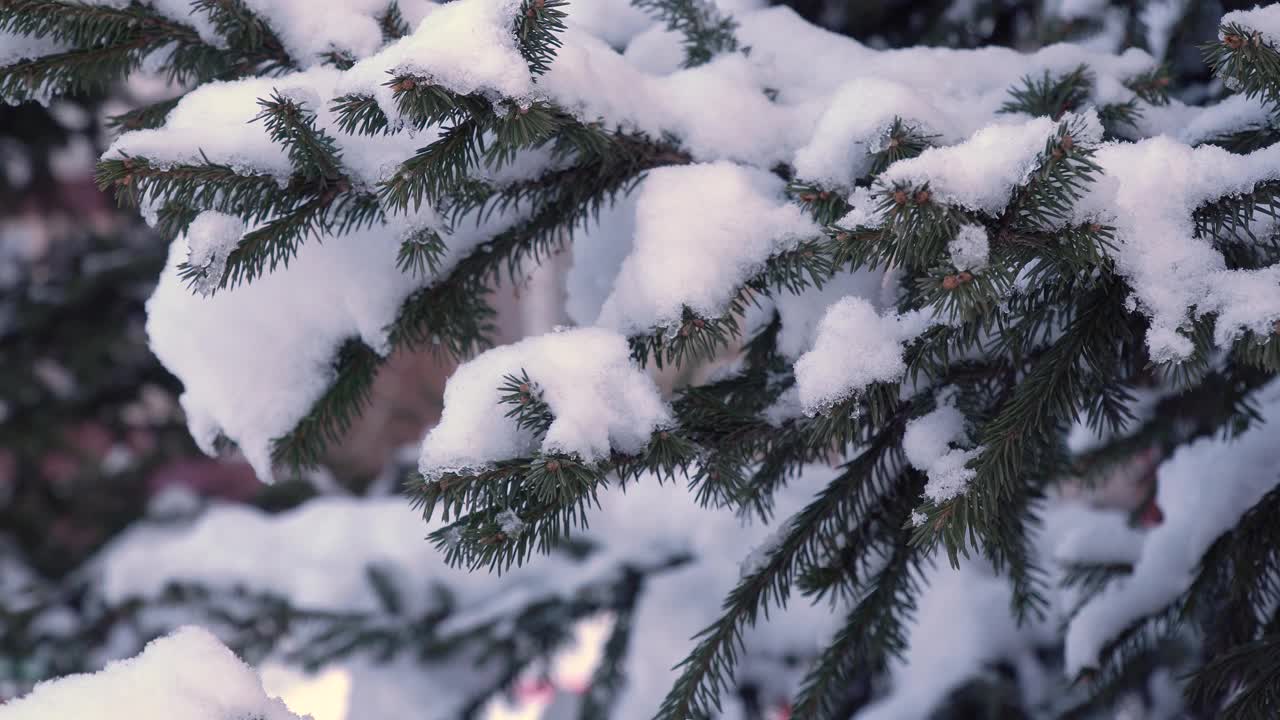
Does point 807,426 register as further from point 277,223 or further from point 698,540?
point 698,540

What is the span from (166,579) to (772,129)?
223cm

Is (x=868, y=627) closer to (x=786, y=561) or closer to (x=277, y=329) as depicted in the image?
(x=786, y=561)

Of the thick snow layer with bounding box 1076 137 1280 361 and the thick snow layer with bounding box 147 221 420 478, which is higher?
the thick snow layer with bounding box 1076 137 1280 361

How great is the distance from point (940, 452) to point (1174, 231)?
0.24m

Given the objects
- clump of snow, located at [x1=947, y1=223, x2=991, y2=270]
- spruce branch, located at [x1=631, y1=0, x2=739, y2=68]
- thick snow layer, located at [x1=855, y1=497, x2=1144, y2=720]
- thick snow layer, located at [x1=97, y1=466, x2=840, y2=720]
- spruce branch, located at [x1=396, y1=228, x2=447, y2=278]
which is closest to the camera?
clump of snow, located at [x1=947, y1=223, x2=991, y2=270]

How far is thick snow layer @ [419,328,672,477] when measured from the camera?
70 centimetres

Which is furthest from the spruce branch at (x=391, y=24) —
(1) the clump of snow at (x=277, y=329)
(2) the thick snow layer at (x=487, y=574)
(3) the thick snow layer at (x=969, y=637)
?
(3) the thick snow layer at (x=969, y=637)

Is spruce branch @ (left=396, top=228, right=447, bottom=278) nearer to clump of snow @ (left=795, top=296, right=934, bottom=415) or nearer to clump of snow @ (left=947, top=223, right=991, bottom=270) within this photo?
clump of snow @ (left=795, top=296, right=934, bottom=415)

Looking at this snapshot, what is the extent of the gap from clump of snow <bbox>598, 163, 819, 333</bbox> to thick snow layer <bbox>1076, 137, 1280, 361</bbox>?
234 millimetres

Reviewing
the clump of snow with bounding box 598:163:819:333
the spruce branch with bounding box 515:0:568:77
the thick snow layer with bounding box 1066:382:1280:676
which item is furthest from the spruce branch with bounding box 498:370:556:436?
the thick snow layer with bounding box 1066:382:1280:676

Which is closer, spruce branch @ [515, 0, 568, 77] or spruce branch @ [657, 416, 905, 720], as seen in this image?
spruce branch @ [515, 0, 568, 77]

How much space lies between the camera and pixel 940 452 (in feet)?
2.65

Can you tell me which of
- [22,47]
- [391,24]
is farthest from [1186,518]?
[22,47]

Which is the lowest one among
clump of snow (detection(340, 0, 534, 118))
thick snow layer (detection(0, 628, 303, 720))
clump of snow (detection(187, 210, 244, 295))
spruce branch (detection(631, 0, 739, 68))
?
thick snow layer (detection(0, 628, 303, 720))
